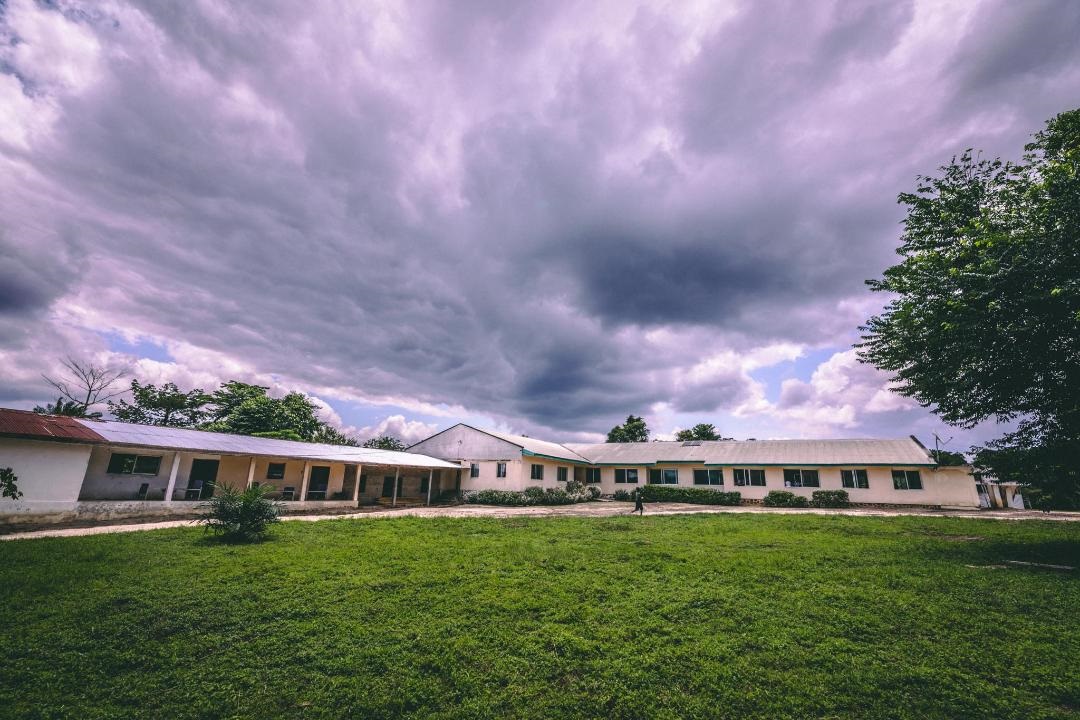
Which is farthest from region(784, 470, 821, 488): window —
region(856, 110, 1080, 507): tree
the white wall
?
the white wall

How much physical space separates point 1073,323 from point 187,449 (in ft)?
89.5

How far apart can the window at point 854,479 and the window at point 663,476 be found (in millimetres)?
11028

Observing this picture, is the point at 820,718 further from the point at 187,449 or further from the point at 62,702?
the point at 187,449

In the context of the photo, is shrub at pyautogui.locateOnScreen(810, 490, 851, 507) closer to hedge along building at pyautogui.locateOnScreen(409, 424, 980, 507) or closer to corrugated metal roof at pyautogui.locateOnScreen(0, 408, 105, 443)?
hedge along building at pyautogui.locateOnScreen(409, 424, 980, 507)

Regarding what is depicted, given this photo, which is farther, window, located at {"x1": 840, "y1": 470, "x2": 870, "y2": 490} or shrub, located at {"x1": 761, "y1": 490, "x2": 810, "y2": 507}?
window, located at {"x1": 840, "y1": 470, "x2": 870, "y2": 490}

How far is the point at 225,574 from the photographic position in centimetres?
843

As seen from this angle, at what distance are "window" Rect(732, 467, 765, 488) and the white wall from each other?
35.1 metres

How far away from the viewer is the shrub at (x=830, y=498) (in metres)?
28.1

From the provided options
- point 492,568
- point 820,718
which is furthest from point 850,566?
point 492,568

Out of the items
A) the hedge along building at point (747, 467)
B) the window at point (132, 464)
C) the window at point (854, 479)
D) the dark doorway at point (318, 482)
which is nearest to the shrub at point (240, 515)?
the window at point (132, 464)

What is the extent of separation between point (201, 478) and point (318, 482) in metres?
6.07

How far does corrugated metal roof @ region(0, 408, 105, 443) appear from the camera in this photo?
1384 cm

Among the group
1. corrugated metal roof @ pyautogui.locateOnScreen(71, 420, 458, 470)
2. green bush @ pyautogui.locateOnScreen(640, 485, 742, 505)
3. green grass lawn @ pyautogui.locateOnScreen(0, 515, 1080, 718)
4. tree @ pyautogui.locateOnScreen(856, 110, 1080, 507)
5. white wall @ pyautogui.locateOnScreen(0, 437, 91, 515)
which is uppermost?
tree @ pyautogui.locateOnScreen(856, 110, 1080, 507)

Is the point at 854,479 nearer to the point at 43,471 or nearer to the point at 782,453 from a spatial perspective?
the point at 782,453
